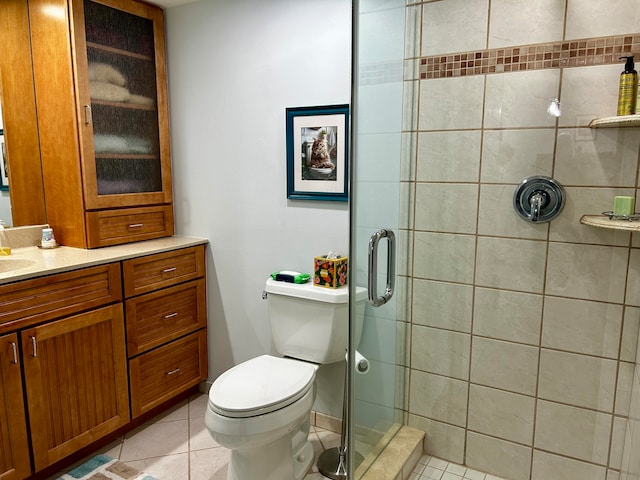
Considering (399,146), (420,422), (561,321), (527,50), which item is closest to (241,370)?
(420,422)

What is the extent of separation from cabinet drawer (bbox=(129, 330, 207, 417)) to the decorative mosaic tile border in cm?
175

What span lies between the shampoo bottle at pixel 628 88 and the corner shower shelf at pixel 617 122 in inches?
1.4

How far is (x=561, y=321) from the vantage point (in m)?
1.67

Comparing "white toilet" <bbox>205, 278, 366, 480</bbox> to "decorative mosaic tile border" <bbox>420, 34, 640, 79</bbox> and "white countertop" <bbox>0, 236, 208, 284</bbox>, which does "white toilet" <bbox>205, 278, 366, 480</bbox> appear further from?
"decorative mosaic tile border" <bbox>420, 34, 640, 79</bbox>

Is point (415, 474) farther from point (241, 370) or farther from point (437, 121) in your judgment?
point (437, 121)

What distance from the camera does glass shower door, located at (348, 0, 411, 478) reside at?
1350 millimetres

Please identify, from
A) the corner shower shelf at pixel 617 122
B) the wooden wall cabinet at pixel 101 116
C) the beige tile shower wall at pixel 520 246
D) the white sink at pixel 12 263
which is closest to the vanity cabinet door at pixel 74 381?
the white sink at pixel 12 263

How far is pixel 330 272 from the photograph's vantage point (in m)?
2.03

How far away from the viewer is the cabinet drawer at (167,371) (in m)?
2.21

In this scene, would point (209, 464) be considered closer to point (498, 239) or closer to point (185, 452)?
point (185, 452)

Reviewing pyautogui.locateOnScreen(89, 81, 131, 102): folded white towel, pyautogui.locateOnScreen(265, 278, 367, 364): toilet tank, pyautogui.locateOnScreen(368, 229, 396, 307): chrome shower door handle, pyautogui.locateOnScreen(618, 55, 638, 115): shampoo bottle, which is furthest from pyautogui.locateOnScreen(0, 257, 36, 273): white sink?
pyautogui.locateOnScreen(618, 55, 638, 115): shampoo bottle

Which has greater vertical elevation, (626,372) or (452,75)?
(452,75)

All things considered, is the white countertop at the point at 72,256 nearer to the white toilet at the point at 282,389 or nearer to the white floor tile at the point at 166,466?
the white toilet at the point at 282,389

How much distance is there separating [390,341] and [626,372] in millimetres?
801
